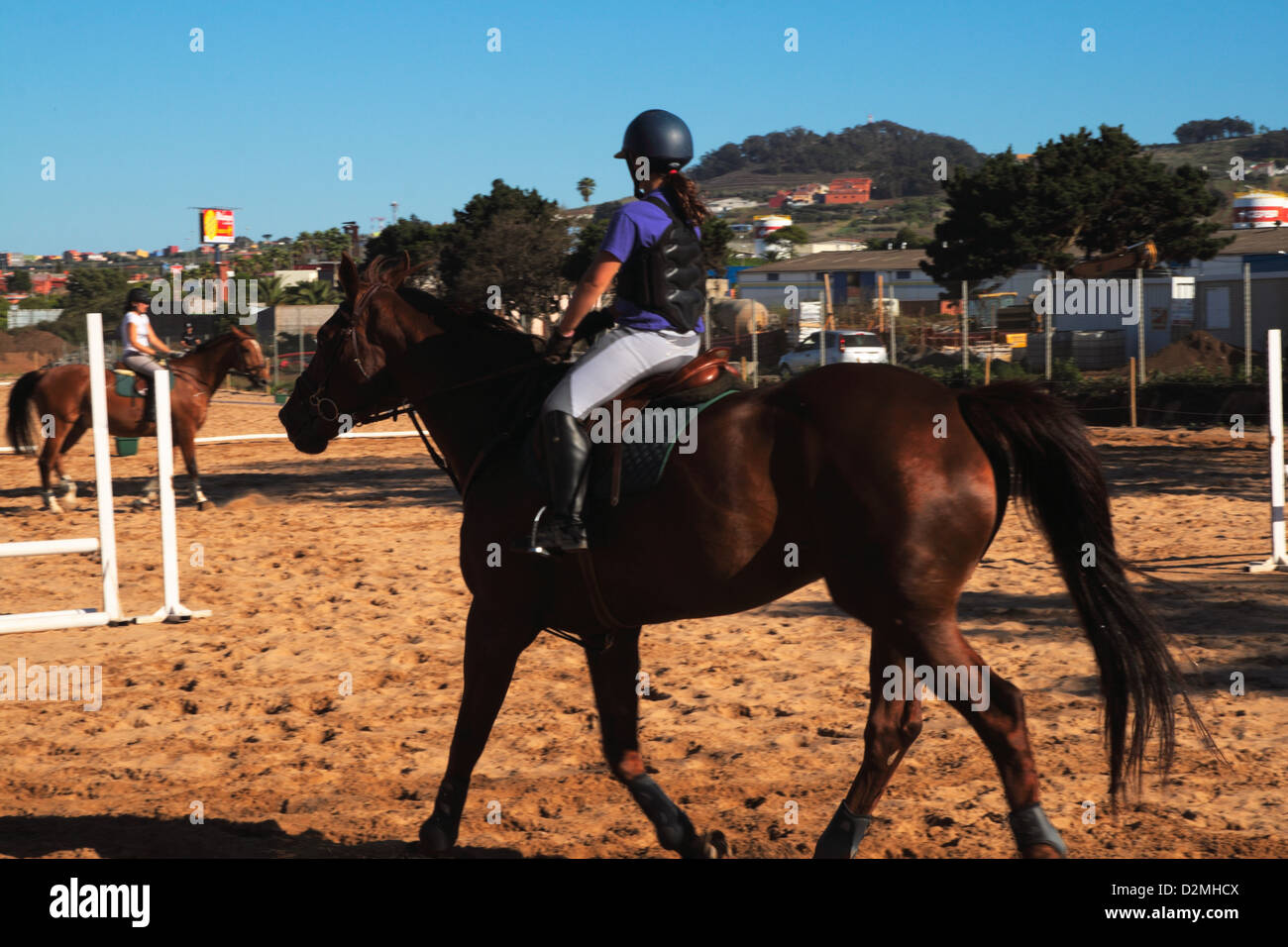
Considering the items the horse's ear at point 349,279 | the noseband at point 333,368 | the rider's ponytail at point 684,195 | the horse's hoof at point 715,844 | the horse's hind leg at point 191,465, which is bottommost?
the horse's hoof at point 715,844

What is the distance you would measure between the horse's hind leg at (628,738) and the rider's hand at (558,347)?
3.78 ft

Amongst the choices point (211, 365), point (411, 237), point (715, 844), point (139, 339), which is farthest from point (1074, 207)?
point (715, 844)

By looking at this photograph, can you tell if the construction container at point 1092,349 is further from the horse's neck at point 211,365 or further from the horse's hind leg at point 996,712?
the horse's hind leg at point 996,712

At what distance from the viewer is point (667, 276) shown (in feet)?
14.0

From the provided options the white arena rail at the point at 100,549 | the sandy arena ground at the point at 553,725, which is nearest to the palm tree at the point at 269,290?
the sandy arena ground at the point at 553,725

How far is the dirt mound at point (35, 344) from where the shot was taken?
131ft

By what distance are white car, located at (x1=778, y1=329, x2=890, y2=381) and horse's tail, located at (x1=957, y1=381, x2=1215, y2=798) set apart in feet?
79.7

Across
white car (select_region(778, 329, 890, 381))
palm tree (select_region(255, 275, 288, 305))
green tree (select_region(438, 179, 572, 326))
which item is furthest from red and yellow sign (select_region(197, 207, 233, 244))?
white car (select_region(778, 329, 890, 381))

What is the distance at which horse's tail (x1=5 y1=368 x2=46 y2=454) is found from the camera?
14344 millimetres

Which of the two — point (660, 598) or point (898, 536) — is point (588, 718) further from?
point (898, 536)

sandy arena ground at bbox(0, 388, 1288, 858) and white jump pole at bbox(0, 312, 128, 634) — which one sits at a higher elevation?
white jump pole at bbox(0, 312, 128, 634)

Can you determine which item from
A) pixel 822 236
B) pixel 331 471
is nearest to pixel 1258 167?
pixel 822 236

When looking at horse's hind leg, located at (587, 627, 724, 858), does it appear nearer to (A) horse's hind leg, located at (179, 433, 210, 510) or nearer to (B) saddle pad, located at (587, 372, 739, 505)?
(B) saddle pad, located at (587, 372, 739, 505)

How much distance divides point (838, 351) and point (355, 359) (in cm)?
2626
